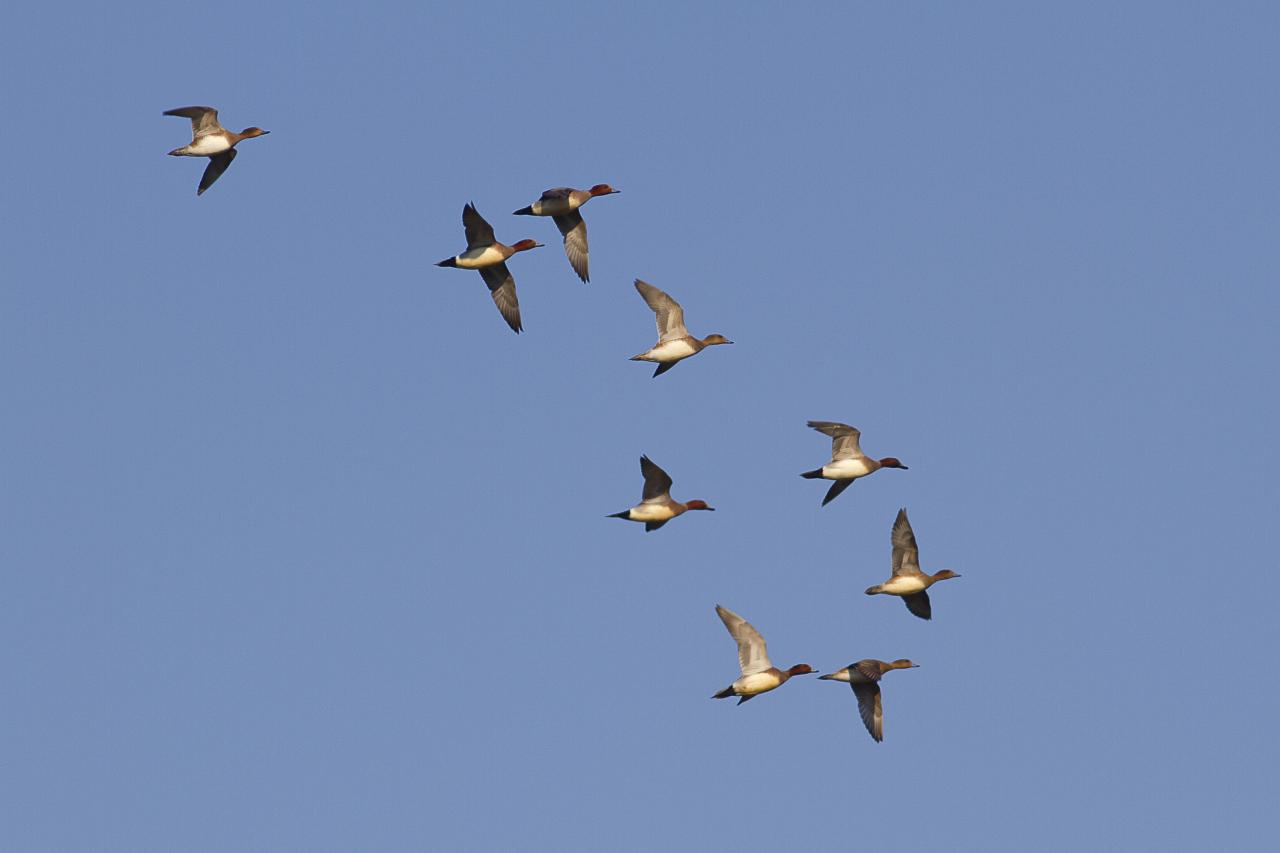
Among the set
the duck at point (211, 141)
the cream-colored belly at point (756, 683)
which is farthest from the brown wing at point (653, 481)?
the duck at point (211, 141)

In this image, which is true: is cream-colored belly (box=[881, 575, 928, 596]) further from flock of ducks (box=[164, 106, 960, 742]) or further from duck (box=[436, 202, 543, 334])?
duck (box=[436, 202, 543, 334])

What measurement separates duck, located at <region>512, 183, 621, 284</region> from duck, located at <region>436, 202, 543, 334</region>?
0.78 metres

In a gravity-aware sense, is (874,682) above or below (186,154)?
below

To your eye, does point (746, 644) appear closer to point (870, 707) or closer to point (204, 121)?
point (870, 707)

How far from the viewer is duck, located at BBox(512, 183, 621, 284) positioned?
184 ft

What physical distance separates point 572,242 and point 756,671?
1013 cm

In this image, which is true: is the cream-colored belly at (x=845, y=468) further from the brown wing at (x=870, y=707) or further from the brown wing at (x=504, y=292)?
the brown wing at (x=504, y=292)

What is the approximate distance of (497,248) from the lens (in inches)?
2212

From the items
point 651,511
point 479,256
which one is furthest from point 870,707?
point 479,256

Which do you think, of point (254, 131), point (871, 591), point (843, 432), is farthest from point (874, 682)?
point (254, 131)

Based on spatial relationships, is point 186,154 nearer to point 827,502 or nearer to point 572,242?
point 572,242

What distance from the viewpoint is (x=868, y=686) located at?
55.6 metres

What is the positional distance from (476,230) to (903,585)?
1204 cm

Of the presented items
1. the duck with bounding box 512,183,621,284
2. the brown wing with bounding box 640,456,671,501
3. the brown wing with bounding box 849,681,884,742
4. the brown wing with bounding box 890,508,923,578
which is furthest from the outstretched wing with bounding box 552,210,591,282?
the brown wing with bounding box 849,681,884,742
